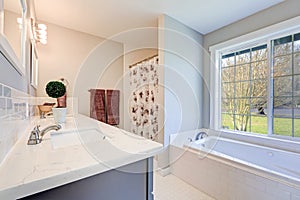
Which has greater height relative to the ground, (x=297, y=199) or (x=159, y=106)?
(x=159, y=106)

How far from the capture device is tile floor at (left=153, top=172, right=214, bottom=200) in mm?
1727

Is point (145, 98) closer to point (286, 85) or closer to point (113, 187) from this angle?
point (286, 85)

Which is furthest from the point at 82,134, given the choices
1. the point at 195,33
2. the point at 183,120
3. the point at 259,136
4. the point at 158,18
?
the point at 195,33

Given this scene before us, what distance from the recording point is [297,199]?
1206 mm

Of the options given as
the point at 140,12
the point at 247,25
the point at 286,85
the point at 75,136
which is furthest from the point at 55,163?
the point at 247,25

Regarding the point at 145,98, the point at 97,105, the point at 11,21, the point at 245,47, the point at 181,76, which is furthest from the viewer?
the point at 97,105

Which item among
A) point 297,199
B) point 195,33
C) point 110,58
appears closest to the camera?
point 297,199

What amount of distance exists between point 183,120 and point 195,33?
1.58 metres

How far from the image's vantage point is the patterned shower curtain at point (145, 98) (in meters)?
2.69

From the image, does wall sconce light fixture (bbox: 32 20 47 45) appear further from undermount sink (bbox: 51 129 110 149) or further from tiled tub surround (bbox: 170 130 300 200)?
tiled tub surround (bbox: 170 130 300 200)

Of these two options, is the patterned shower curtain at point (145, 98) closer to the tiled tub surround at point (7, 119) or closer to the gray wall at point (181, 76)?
the gray wall at point (181, 76)

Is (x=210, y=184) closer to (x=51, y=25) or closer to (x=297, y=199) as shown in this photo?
(x=297, y=199)

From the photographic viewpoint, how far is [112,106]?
3377 mm

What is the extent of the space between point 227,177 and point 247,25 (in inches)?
84.2
